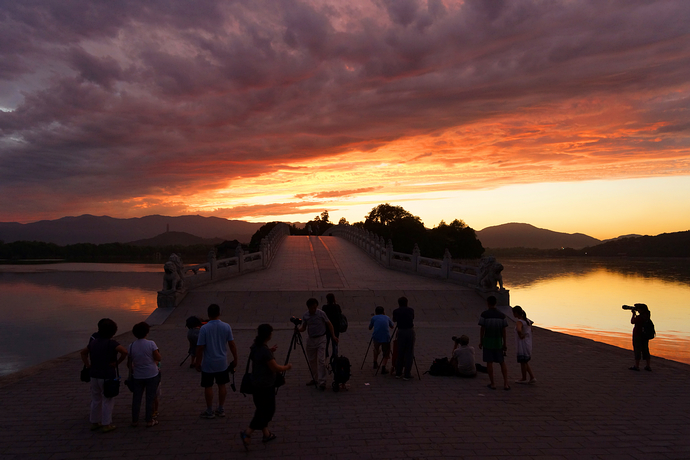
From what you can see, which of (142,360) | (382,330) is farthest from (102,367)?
(382,330)

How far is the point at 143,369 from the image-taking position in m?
6.94

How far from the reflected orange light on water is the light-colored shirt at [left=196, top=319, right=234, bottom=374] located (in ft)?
77.7

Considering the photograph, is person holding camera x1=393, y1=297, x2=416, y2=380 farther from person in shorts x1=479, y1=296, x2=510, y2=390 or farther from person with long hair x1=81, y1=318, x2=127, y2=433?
person with long hair x1=81, y1=318, x2=127, y2=433

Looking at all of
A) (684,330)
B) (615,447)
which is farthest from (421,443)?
(684,330)

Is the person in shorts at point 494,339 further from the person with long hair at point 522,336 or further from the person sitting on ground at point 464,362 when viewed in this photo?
the person sitting on ground at point 464,362

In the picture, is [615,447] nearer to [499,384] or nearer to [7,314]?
[499,384]

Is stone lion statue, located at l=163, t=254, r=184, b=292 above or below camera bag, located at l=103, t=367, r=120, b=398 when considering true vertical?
above

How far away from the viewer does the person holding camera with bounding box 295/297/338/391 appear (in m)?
8.52

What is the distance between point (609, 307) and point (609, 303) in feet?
11.1

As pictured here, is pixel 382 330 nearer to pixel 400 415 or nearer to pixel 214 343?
pixel 400 415

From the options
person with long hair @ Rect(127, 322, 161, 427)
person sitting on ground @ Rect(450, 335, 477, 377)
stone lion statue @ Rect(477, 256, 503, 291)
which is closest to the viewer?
person with long hair @ Rect(127, 322, 161, 427)

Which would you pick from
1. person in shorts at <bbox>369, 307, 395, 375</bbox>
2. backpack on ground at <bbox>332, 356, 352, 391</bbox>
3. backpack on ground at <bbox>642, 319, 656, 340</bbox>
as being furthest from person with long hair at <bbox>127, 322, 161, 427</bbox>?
backpack on ground at <bbox>642, 319, 656, 340</bbox>

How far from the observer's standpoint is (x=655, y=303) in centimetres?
4666

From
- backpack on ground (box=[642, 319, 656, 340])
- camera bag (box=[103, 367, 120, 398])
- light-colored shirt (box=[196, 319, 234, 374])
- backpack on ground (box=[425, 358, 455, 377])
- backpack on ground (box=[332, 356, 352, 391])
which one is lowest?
backpack on ground (box=[425, 358, 455, 377])
